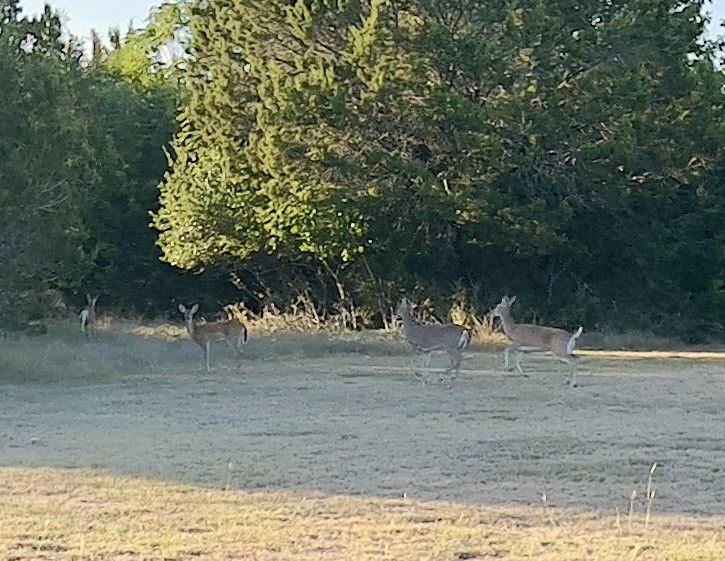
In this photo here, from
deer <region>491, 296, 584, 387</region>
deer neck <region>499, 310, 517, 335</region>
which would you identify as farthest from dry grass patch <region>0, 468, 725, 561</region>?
Result: deer neck <region>499, 310, 517, 335</region>

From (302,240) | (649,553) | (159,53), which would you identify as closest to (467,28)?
(302,240)

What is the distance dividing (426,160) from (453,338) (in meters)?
8.10

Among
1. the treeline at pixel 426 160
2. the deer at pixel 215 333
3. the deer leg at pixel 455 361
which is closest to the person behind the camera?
the deer leg at pixel 455 361

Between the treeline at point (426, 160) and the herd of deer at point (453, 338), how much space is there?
390cm

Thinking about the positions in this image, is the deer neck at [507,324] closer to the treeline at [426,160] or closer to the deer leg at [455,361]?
the deer leg at [455,361]

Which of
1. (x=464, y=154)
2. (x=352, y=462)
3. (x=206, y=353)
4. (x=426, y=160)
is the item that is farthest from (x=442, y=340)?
(x=352, y=462)

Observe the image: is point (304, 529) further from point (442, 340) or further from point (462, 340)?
point (442, 340)

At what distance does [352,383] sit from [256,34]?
11486mm

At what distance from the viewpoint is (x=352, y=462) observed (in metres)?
12.3

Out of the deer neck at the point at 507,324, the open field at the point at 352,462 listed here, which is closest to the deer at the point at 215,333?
the open field at the point at 352,462

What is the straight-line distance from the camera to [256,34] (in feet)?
96.4

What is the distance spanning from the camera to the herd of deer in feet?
70.0

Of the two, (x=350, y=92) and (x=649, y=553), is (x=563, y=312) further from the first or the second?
(x=649, y=553)

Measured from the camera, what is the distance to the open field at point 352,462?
863 centimetres
